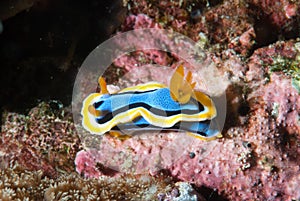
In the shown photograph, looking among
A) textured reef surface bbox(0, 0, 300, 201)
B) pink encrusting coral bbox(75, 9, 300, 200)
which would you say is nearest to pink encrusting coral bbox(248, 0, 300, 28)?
textured reef surface bbox(0, 0, 300, 201)

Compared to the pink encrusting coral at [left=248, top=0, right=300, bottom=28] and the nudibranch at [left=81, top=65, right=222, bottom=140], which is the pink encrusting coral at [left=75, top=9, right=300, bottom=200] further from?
the pink encrusting coral at [left=248, top=0, right=300, bottom=28]

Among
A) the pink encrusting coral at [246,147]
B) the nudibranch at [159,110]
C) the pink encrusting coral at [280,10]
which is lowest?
the pink encrusting coral at [246,147]

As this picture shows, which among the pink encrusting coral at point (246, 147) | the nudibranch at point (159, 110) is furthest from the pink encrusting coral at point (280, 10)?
the nudibranch at point (159, 110)

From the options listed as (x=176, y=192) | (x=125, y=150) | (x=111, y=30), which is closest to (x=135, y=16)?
(x=111, y=30)

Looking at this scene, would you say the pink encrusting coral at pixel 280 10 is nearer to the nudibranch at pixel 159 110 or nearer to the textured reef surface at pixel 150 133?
the textured reef surface at pixel 150 133

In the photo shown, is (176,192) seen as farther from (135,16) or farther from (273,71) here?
(135,16)

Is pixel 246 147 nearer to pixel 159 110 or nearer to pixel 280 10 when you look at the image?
pixel 159 110
